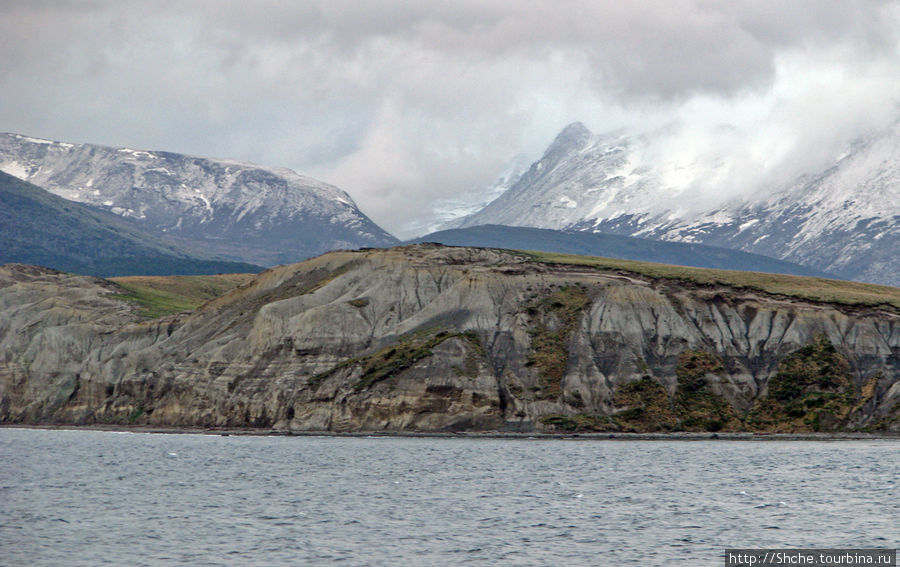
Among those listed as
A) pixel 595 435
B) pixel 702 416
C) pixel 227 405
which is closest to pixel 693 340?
pixel 702 416

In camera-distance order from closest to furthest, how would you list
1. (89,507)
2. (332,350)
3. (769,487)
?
(89,507) → (769,487) → (332,350)

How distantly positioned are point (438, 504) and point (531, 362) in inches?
3439

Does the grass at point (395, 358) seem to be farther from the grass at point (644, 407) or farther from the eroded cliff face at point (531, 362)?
the grass at point (644, 407)

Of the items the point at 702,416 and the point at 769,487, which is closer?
the point at 769,487

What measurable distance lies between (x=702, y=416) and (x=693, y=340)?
15.6 m

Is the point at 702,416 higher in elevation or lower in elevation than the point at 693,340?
lower

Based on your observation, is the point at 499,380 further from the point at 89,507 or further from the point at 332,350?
the point at 89,507

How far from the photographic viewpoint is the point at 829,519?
231 feet

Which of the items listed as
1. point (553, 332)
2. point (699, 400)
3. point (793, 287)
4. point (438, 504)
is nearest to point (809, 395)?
point (699, 400)

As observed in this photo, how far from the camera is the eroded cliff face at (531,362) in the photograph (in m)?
161

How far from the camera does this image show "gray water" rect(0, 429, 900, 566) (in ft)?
199

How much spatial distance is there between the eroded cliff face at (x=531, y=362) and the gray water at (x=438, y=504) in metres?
25.3

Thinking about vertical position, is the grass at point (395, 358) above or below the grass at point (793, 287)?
below

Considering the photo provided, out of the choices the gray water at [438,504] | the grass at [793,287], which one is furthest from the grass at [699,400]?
the grass at [793,287]
